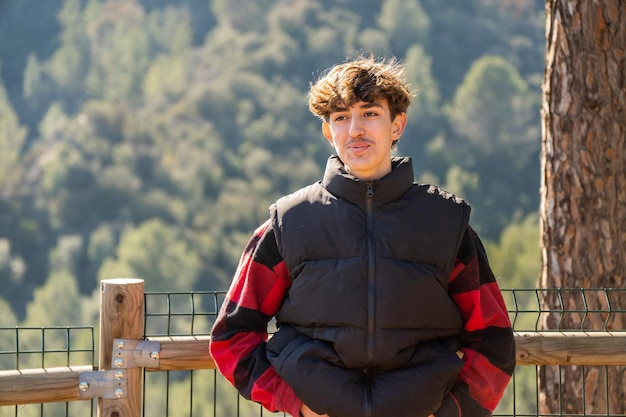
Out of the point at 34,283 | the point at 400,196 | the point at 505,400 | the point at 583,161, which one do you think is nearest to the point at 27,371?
the point at 400,196

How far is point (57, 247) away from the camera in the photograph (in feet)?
181

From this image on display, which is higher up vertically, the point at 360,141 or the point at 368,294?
the point at 360,141

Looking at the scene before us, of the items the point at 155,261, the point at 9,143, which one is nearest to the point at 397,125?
the point at 155,261

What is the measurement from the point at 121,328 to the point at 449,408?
1.16m

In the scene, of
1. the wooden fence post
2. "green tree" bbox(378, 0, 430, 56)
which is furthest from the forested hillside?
the wooden fence post

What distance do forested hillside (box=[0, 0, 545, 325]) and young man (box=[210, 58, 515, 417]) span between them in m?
44.8

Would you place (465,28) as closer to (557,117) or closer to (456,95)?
(456,95)

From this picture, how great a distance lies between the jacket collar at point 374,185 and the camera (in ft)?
8.17

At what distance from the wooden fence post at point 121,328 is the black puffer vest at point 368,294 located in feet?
2.33

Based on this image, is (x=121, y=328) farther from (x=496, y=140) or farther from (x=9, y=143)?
(x=9, y=143)

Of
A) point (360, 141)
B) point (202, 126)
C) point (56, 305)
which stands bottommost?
point (360, 141)

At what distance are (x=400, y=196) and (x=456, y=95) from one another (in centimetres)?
6219

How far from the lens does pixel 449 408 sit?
244 cm

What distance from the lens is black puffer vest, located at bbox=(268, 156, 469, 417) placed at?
238cm
